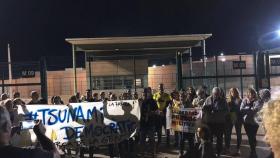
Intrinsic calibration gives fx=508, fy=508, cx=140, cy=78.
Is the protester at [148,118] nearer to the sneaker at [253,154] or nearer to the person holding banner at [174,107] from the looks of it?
the person holding banner at [174,107]

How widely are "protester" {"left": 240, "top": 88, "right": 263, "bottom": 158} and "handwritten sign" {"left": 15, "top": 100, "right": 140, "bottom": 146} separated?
2.67m

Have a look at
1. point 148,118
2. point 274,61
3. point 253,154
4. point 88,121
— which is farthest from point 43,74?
point 274,61

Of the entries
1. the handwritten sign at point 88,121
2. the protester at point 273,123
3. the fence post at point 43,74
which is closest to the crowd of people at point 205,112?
the handwritten sign at point 88,121

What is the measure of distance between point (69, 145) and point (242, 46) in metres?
35.8

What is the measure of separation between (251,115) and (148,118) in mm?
2911

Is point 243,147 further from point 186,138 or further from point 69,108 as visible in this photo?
point 69,108

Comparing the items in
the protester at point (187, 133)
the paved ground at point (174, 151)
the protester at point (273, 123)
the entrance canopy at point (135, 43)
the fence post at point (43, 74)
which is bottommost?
the paved ground at point (174, 151)

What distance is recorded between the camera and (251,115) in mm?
11969

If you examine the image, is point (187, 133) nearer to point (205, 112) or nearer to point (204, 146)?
point (205, 112)

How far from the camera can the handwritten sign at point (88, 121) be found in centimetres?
1188

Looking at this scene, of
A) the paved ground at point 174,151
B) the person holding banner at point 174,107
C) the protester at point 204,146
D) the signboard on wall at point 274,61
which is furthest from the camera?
the signboard on wall at point 274,61

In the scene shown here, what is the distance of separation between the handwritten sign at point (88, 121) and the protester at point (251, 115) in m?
2.67

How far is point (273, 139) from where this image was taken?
2195 mm

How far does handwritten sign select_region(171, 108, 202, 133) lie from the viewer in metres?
12.8
